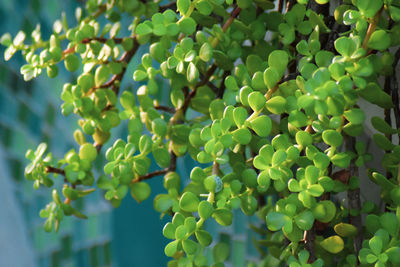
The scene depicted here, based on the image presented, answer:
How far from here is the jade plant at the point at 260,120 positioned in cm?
50

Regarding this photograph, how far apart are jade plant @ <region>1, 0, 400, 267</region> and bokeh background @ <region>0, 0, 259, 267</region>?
45cm

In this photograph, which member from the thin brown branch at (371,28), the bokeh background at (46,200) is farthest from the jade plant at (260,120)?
the bokeh background at (46,200)

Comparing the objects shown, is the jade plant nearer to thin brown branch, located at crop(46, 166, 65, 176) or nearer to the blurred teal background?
thin brown branch, located at crop(46, 166, 65, 176)

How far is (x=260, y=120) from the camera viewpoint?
0.49 m

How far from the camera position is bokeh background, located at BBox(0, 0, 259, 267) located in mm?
1173

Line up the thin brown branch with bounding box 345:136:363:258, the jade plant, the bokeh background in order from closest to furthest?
the jade plant < the thin brown branch with bounding box 345:136:363:258 < the bokeh background

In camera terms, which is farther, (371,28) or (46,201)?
(46,201)

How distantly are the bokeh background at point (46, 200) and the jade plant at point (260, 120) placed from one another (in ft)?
1.46

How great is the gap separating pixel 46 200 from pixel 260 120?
0.86 m

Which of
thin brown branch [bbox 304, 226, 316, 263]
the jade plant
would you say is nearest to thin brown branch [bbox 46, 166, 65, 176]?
the jade plant

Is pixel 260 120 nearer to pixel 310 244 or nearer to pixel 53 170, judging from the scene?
pixel 310 244

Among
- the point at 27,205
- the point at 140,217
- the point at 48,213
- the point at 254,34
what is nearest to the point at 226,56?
the point at 254,34

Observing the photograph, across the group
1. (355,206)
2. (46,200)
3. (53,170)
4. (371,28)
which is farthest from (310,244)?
(46,200)

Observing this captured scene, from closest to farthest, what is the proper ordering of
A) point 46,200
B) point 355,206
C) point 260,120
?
point 260,120 → point 355,206 → point 46,200
